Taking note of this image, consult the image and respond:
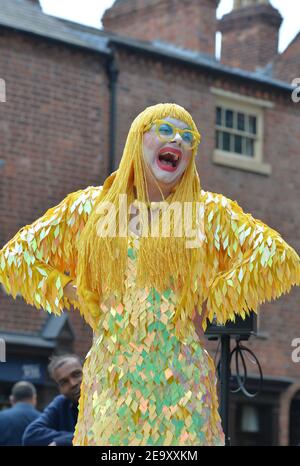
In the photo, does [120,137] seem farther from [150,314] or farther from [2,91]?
[150,314]

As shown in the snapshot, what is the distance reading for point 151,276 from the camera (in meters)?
4.68

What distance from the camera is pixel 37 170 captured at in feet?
56.8

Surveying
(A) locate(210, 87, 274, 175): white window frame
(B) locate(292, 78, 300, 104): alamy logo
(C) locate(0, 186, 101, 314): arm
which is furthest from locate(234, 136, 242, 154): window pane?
(C) locate(0, 186, 101, 314): arm

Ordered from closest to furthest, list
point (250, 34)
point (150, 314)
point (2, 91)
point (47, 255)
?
point (150, 314) < point (47, 255) < point (2, 91) < point (250, 34)

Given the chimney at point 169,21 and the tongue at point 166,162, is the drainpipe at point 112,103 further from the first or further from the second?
the tongue at point 166,162

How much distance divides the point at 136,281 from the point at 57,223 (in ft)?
1.50

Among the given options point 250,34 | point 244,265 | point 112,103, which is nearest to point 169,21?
point 250,34

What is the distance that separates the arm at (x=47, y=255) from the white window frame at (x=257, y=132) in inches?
572

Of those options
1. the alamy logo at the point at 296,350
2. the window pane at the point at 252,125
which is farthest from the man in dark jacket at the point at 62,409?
the window pane at the point at 252,125

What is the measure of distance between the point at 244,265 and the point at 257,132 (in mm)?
15819

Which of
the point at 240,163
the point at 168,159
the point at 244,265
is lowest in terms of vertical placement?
the point at 244,265

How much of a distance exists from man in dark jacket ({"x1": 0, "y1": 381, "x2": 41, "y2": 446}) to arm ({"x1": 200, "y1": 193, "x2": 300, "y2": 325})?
14.2ft

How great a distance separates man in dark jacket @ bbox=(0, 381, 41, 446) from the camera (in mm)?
8953

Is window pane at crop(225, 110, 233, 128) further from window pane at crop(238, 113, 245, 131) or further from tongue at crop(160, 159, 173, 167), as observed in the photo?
tongue at crop(160, 159, 173, 167)
